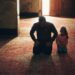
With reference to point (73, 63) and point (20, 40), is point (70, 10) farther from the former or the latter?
point (73, 63)

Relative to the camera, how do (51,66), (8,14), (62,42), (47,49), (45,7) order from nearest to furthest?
(51,66) < (47,49) < (62,42) < (8,14) < (45,7)

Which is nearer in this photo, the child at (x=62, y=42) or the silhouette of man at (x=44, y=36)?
the silhouette of man at (x=44, y=36)

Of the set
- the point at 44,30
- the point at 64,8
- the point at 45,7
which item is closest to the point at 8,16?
the point at 44,30

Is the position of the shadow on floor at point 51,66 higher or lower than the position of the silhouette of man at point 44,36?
lower

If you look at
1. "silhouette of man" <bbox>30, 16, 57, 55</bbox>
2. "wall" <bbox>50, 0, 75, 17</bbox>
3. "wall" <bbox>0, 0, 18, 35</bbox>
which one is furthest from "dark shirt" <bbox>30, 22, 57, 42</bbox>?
"wall" <bbox>50, 0, 75, 17</bbox>

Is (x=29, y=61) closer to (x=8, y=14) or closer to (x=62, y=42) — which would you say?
(x=62, y=42)

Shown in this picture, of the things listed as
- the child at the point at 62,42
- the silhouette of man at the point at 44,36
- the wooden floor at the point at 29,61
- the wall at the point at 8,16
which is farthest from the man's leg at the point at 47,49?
the wall at the point at 8,16

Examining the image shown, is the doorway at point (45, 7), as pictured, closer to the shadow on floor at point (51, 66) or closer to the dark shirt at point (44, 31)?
the dark shirt at point (44, 31)

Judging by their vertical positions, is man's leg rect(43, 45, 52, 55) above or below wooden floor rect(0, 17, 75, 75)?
above

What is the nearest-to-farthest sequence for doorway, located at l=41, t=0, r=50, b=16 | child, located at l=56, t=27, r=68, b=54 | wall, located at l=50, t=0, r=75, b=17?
child, located at l=56, t=27, r=68, b=54 → wall, located at l=50, t=0, r=75, b=17 → doorway, located at l=41, t=0, r=50, b=16

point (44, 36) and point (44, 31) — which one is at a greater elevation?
point (44, 31)

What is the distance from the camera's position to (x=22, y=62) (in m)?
7.05

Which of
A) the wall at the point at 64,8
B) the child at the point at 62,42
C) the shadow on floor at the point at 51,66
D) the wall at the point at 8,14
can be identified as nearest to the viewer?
the shadow on floor at the point at 51,66

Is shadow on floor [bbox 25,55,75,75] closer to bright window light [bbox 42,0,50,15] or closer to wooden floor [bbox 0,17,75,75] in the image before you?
wooden floor [bbox 0,17,75,75]
